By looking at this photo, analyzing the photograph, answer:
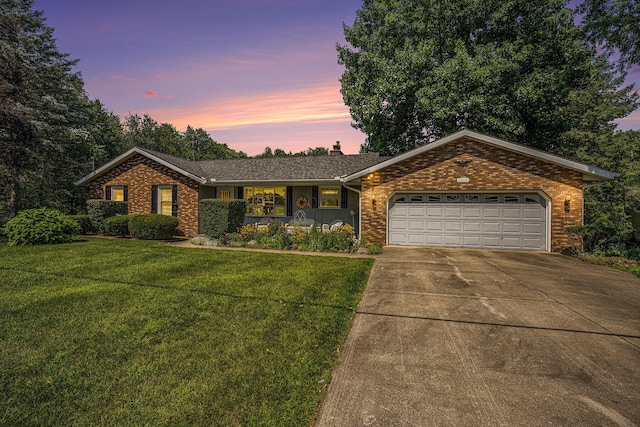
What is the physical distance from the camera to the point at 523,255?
10.1m

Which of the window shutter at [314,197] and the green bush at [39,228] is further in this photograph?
the window shutter at [314,197]

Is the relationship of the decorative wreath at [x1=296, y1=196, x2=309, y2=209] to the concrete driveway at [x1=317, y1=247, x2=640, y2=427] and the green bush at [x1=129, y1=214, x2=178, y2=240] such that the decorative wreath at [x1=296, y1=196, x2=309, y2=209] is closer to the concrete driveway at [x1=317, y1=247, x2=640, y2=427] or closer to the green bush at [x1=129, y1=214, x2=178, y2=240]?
the green bush at [x1=129, y1=214, x2=178, y2=240]

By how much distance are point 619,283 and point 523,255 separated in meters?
3.33

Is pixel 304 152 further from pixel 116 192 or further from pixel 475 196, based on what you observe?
pixel 475 196

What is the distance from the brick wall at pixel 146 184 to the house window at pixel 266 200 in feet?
10.3

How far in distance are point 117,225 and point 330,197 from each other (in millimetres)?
11059

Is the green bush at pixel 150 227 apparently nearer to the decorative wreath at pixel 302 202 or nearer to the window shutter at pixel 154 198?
the window shutter at pixel 154 198

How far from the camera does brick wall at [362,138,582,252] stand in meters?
10.6

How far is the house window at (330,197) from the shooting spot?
16.1 m

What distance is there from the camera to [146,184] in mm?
16594

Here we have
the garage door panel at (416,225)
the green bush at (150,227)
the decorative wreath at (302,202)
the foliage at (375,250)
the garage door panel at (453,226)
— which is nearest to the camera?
the foliage at (375,250)

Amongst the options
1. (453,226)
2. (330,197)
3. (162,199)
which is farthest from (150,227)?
(453,226)

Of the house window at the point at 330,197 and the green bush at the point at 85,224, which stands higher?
the house window at the point at 330,197

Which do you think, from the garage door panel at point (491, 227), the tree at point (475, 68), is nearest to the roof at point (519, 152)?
the garage door panel at point (491, 227)
